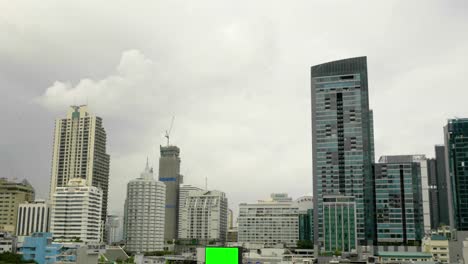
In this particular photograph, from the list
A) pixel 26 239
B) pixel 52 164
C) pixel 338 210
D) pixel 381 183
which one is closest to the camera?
pixel 26 239

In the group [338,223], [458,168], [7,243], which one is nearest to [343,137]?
[338,223]

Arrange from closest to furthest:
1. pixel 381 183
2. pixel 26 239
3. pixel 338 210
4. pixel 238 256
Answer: pixel 238 256 → pixel 26 239 → pixel 338 210 → pixel 381 183

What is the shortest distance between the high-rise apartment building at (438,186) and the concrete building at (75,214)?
120562 mm

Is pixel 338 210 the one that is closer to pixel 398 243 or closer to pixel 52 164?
pixel 398 243

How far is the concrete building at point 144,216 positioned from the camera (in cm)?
17412

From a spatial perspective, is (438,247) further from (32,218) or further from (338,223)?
(32,218)

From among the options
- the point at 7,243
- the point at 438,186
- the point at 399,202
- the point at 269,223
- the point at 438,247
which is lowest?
the point at 438,247

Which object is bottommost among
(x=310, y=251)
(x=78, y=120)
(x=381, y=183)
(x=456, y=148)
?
(x=310, y=251)

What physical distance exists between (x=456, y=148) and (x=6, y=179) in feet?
468

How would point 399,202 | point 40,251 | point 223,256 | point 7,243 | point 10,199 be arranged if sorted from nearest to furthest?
1. point 223,256
2. point 40,251
3. point 7,243
4. point 399,202
5. point 10,199

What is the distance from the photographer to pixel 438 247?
115 metres

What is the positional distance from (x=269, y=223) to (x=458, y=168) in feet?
233

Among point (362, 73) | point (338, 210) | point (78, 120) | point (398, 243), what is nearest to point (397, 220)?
point (398, 243)

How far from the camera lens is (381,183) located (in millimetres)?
138500
